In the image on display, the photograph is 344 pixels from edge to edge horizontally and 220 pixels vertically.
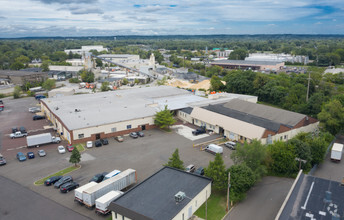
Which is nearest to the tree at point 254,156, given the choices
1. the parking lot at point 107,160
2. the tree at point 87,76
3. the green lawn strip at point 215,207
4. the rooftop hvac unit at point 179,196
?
the green lawn strip at point 215,207

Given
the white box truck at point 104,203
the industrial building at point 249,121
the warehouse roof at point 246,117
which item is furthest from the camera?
the warehouse roof at point 246,117

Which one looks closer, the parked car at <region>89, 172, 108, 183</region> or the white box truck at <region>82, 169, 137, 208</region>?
the white box truck at <region>82, 169, 137, 208</region>

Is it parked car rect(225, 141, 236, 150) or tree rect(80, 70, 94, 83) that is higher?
tree rect(80, 70, 94, 83)

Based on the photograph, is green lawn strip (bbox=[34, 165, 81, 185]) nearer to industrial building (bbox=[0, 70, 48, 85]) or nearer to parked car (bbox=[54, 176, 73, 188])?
parked car (bbox=[54, 176, 73, 188])

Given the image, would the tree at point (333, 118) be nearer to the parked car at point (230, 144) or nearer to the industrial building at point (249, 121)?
the industrial building at point (249, 121)

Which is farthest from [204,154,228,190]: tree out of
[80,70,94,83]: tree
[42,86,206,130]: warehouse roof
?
[80,70,94,83]: tree

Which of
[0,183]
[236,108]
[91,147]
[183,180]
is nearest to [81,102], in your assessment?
[91,147]

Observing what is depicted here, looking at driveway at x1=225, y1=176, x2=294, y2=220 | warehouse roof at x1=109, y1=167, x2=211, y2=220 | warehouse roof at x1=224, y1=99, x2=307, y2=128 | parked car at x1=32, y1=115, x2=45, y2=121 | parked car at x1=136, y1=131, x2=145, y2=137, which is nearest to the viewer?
warehouse roof at x1=109, y1=167, x2=211, y2=220
